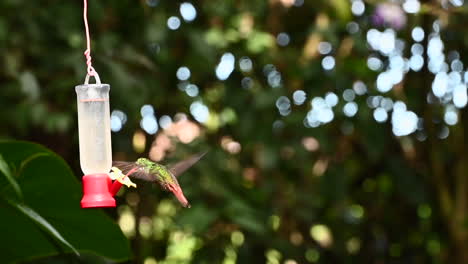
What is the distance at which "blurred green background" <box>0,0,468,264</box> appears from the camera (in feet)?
9.95

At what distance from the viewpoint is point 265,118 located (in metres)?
3.33

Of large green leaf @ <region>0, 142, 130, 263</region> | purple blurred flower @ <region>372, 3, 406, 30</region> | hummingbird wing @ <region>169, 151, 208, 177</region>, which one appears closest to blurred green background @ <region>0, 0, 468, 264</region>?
purple blurred flower @ <region>372, 3, 406, 30</region>

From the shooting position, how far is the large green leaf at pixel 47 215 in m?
1.74

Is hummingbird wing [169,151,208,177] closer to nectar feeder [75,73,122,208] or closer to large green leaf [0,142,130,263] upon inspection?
nectar feeder [75,73,122,208]

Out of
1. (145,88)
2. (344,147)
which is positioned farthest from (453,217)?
(145,88)

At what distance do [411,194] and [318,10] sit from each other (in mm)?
786

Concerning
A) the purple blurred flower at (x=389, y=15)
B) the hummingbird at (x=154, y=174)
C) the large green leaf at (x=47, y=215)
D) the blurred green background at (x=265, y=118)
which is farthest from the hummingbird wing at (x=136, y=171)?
the purple blurred flower at (x=389, y=15)

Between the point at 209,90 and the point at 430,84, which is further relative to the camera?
the point at 430,84

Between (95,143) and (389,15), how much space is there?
2.21 metres

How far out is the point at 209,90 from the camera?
11.7 ft

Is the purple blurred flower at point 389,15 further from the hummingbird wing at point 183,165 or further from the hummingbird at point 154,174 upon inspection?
the hummingbird at point 154,174

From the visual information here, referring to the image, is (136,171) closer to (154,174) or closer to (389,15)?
(154,174)

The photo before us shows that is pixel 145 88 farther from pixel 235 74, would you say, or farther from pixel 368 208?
pixel 368 208

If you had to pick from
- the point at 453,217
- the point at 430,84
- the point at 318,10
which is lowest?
the point at 453,217
